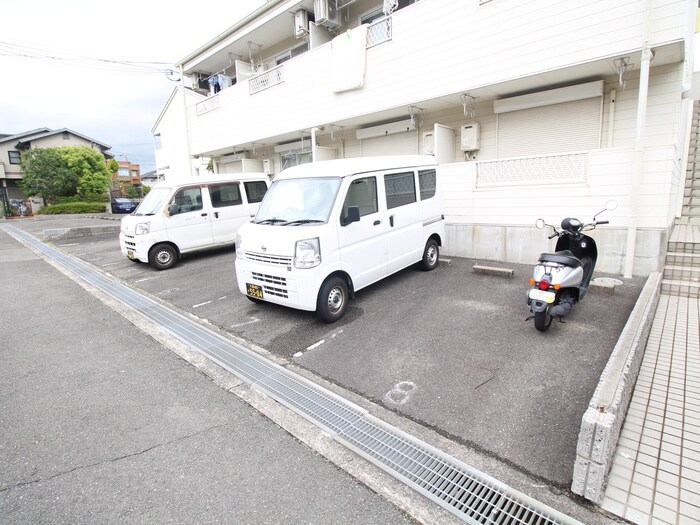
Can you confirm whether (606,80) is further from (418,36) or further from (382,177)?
(382,177)

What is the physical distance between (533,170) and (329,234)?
441 cm

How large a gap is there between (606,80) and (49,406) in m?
9.30

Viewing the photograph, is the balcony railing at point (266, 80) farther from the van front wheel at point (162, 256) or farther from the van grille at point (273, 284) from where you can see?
the van grille at point (273, 284)

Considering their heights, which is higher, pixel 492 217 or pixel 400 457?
pixel 492 217

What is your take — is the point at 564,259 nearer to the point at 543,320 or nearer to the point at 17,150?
the point at 543,320

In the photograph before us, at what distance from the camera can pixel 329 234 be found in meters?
4.51

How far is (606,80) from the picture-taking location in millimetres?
6680

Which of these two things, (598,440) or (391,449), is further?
(391,449)

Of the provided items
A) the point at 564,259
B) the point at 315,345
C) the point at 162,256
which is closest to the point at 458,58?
the point at 564,259

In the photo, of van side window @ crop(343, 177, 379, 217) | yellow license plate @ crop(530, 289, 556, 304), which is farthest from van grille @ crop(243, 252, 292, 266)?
yellow license plate @ crop(530, 289, 556, 304)

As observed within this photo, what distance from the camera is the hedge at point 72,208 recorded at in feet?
82.6

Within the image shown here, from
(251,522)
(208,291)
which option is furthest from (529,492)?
(208,291)

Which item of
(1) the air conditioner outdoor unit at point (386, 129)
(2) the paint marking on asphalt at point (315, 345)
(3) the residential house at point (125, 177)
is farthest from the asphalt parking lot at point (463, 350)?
(3) the residential house at point (125, 177)

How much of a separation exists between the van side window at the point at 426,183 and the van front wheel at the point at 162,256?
5766 millimetres
